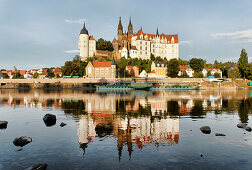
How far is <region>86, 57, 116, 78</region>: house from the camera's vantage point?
11851 cm

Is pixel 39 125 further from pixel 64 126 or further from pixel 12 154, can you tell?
pixel 12 154

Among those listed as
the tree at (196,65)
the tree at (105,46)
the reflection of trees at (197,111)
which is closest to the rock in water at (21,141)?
the reflection of trees at (197,111)

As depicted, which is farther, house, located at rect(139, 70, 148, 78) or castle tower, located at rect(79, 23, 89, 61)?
castle tower, located at rect(79, 23, 89, 61)

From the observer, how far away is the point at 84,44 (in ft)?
507

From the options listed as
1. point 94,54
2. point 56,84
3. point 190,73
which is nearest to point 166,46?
point 190,73

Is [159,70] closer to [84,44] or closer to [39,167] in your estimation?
[84,44]

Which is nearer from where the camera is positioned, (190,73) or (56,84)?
(56,84)

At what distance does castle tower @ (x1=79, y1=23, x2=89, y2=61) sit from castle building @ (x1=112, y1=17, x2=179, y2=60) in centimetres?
2037

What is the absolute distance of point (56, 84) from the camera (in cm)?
11894

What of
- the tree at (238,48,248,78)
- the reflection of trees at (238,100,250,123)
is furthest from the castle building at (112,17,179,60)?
the reflection of trees at (238,100,250,123)

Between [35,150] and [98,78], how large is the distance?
104 m

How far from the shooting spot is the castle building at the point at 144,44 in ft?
521

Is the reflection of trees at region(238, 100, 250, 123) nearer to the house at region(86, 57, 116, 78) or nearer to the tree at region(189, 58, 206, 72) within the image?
the house at region(86, 57, 116, 78)

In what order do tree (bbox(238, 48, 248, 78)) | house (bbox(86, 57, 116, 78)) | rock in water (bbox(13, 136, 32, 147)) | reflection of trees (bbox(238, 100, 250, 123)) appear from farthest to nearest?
1. house (bbox(86, 57, 116, 78))
2. tree (bbox(238, 48, 248, 78))
3. reflection of trees (bbox(238, 100, 250, 123))
4. rock in water (bbox(13, 136, 32, 147))
